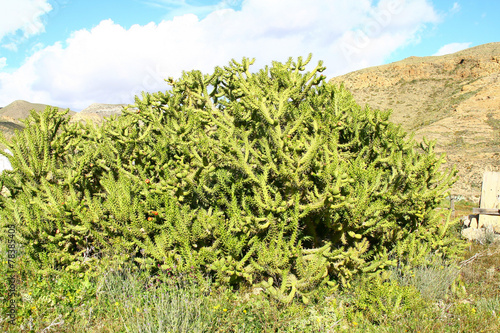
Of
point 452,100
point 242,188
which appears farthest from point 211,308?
point 452,100

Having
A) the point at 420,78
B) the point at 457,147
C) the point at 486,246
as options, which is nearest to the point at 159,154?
the point at 486,246

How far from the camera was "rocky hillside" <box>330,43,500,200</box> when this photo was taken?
85.0 feet

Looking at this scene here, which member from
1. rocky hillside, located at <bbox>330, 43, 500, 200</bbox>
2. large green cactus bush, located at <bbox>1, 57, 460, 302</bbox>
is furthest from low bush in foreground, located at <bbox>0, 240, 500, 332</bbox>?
rocky hillside, located at <bbox>330, 43, 500, 200</bbox>

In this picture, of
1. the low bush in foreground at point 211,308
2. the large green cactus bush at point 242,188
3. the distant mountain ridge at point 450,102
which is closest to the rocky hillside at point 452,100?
the distant mountain ridge at point 450,102

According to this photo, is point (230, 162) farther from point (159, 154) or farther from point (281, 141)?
point (159, 154)

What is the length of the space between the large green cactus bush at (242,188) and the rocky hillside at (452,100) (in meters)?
17.4

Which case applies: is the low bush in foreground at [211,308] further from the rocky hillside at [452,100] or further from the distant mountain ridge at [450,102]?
the rocky hillside at [452,100]

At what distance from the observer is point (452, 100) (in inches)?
1699

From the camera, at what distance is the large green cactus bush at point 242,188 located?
3658mm

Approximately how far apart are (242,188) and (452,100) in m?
48.3

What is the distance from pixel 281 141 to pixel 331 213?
1105 mm

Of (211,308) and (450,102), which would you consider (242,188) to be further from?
(450,102)

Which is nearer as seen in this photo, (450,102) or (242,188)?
(242,188)

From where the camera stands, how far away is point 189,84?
483 centimetres
